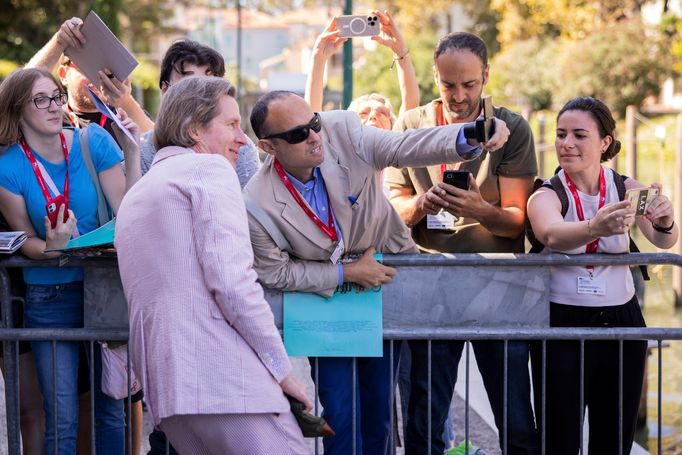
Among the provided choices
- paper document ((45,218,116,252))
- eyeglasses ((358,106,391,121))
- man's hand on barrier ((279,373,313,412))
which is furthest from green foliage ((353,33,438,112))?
man's hand on barrier ((279,373,313,412))

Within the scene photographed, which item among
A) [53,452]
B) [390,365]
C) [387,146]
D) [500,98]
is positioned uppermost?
[500,98]

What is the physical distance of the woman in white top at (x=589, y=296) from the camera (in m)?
4.43

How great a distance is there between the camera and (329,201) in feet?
14.2

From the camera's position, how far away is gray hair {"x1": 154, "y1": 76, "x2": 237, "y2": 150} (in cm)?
356

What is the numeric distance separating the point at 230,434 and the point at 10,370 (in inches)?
56.3

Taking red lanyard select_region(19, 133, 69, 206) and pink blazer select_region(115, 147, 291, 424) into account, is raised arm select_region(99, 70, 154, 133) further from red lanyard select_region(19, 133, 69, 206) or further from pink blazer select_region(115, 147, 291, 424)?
pink blazer select_region(115, 147, 291, 424)

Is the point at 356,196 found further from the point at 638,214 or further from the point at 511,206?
the point at 638,214

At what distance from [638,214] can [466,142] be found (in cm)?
Result: 78

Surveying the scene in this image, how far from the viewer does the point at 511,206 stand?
4.73m

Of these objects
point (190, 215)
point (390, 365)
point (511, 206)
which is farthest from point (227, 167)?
point (511, 206)

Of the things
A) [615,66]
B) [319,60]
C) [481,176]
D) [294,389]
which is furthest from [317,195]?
[615,66]

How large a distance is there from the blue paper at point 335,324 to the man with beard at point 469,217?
1.41 ft

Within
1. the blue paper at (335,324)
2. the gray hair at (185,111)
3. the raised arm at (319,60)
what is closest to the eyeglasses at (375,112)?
the raised arm at (319,60)

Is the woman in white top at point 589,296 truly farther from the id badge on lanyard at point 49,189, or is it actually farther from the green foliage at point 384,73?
the green foliage at point 384,73
